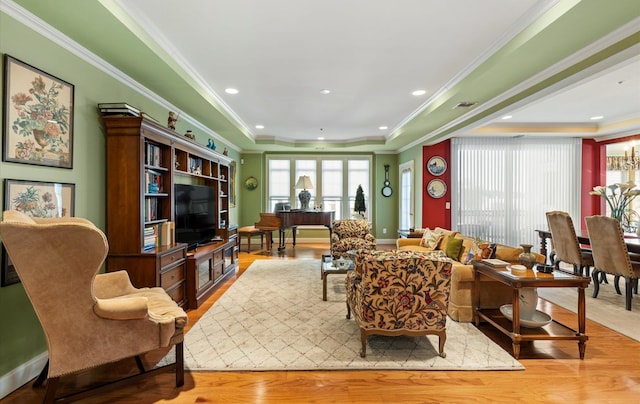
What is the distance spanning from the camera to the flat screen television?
12.6 feet

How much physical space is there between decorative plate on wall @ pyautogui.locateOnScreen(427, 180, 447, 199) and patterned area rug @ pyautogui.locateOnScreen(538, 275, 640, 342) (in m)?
2.79

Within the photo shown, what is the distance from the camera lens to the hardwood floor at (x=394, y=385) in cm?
198

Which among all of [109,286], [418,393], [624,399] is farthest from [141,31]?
[624,399]

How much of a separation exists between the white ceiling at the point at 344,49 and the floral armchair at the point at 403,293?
1.87 meters

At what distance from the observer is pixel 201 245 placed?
14.3 ft

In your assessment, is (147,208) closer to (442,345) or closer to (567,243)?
(442,345)

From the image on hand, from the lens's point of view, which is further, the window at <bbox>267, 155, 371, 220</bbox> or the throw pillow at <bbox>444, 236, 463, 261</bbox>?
the window at <bbox>267, 155, 371, 220</bbox>

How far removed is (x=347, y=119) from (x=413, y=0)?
3446 mm

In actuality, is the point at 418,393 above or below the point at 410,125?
below

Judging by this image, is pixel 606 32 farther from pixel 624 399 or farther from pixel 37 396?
pixel 37 396

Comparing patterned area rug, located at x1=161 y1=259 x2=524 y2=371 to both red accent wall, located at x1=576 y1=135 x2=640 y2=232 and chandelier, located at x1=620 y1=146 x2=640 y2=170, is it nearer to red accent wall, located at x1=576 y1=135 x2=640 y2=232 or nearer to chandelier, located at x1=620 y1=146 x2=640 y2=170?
chandelier, located at x1=620 y1=146 x2=640 y2=170

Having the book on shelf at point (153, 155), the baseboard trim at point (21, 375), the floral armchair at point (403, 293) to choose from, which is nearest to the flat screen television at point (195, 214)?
the book on shelf at point (153, 155)

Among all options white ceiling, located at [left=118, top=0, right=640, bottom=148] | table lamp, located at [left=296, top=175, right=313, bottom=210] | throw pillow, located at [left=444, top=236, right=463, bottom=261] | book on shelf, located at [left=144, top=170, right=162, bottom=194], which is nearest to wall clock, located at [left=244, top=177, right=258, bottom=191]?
table lamp, located at [left=296, top=175, right=313, bottom=210]

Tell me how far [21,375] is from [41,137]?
64.3 inches
